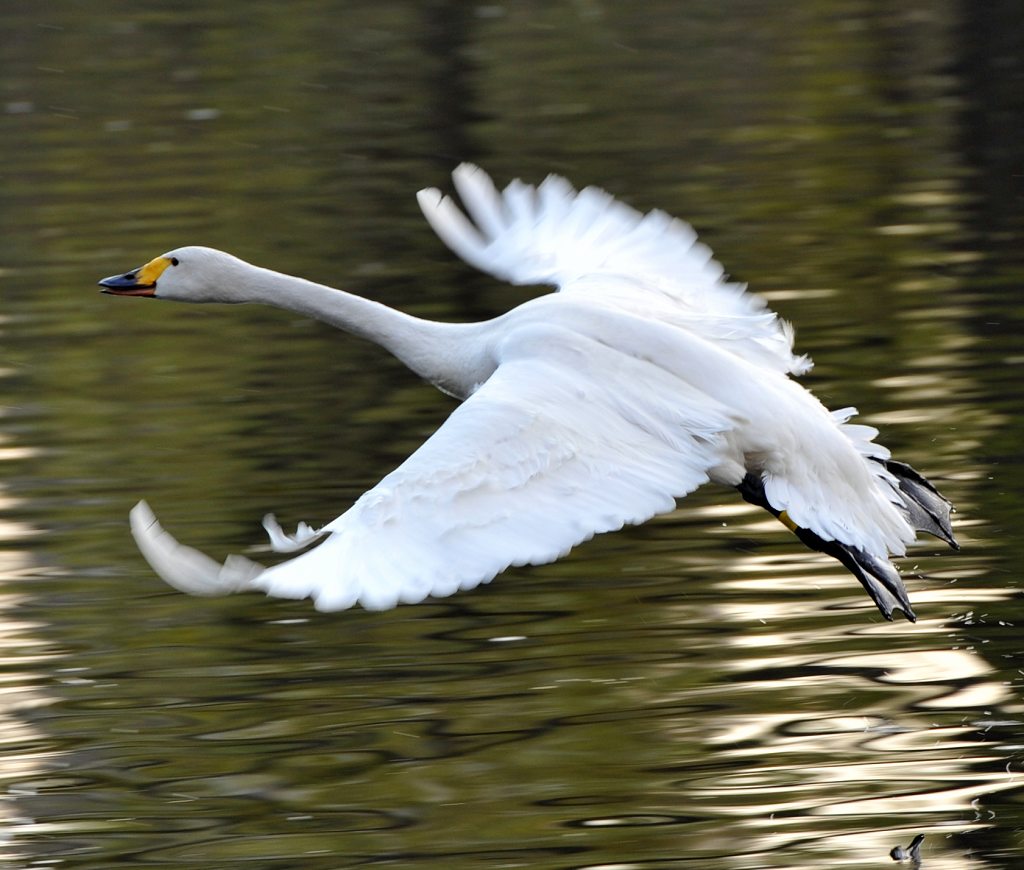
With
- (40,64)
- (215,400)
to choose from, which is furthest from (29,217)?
(40,64)

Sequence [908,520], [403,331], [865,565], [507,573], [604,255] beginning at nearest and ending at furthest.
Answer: [865,565] → [908,520] → [403,331] → [604,255] → [507,573]

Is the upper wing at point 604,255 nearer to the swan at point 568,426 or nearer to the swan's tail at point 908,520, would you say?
the swan at point 568,426

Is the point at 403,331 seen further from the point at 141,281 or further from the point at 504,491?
the point at 504,491

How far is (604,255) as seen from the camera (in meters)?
9.71

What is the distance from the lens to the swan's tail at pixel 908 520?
820 cm

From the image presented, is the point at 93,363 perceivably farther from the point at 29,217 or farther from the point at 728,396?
the point at 728,396

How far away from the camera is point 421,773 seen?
795cm

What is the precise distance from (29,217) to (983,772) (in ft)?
45.0

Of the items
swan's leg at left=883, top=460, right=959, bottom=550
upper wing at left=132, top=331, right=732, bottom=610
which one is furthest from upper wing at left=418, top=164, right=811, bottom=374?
upper wing at left=132, top=331, right=732, bottom=610

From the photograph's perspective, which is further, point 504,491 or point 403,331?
point 403,331

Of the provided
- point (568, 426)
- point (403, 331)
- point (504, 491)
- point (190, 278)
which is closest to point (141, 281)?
point (190, 278)

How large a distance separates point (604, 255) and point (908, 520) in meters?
1.93

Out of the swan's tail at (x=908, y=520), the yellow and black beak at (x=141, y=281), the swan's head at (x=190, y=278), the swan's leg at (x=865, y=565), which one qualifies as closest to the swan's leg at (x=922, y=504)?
the swan's tail at (x=908, y=520)

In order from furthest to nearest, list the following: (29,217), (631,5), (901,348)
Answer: (631,5) < (29,217) < (901,348)
